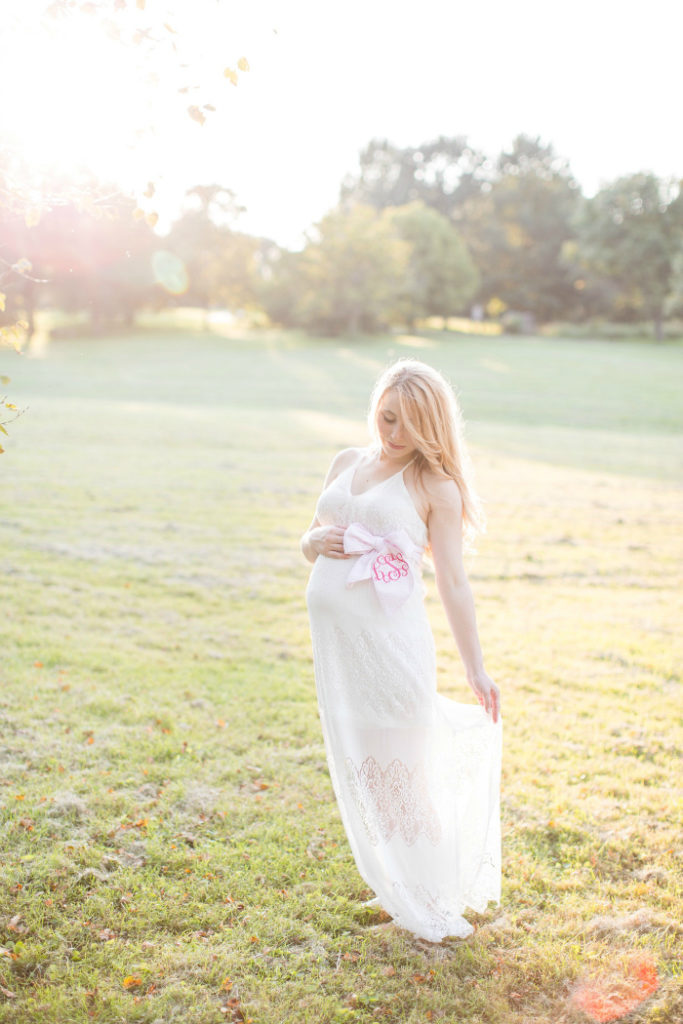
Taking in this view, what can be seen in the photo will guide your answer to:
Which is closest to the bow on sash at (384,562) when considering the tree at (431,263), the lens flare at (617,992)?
the lens flare at (617,992)

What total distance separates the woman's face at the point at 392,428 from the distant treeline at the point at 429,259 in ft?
148

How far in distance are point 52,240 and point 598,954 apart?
4724 cm

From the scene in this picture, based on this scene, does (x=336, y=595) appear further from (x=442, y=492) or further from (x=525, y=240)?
(x=525, y=240)

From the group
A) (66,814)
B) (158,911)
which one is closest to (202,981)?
(158,911)

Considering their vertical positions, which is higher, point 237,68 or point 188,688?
point 237,68

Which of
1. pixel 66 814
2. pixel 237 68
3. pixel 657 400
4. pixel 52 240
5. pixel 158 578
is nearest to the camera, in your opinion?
pixel 237 68

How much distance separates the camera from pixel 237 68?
3.32m

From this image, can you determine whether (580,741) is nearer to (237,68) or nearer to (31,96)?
(237,68)

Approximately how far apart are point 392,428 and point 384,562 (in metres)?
0.62

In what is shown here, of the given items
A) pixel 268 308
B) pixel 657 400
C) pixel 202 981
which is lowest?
pixel 202 981

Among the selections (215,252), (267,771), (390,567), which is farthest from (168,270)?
(390,567)

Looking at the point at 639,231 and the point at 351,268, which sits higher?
the point at 639,231

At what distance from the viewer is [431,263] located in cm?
6575

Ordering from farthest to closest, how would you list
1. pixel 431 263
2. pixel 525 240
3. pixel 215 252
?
pixel 525 240, pixel 215 252, pixel 431 263
